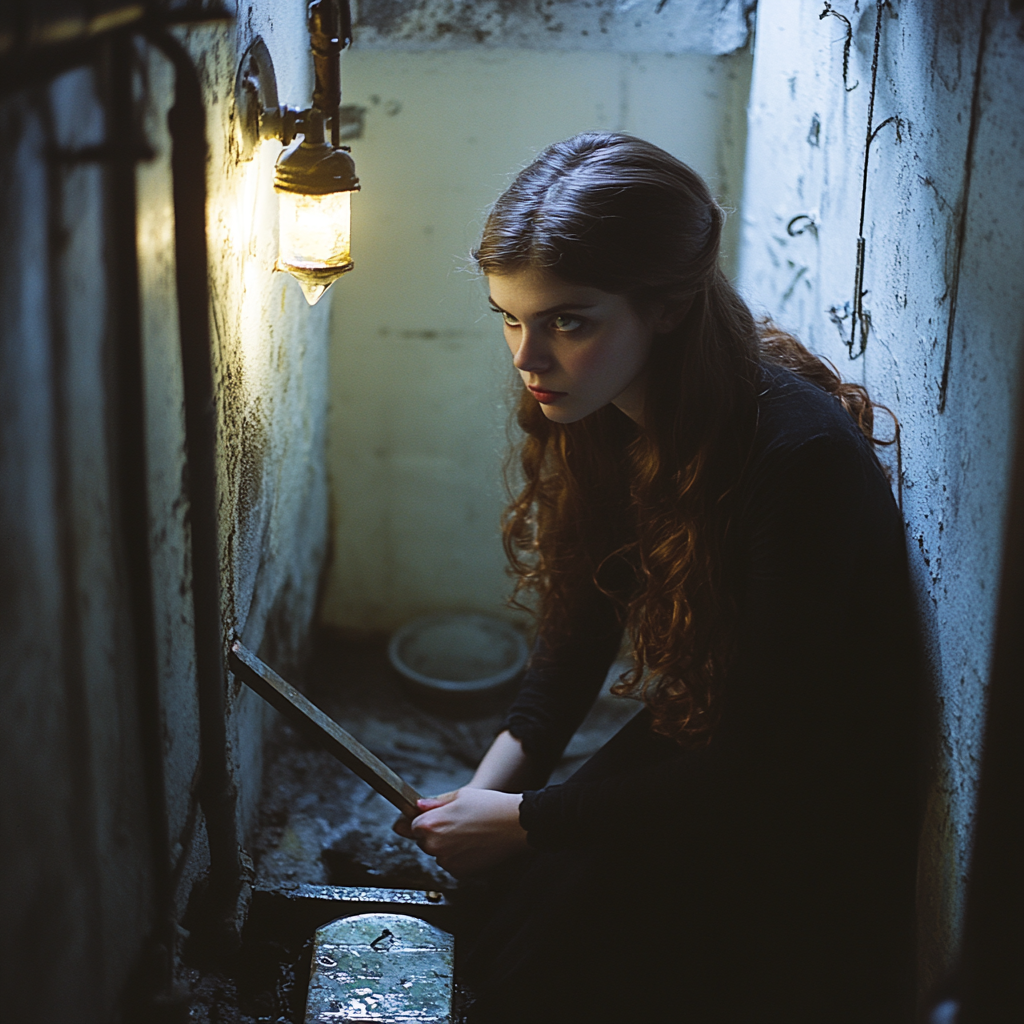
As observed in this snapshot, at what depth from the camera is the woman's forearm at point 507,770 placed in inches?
83.7

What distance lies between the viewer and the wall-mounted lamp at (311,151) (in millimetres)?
1661

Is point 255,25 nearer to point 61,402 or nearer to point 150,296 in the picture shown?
point 150,296

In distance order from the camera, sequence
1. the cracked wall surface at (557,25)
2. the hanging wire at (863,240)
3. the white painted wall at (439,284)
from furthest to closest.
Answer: the white painted wall at (439,284) → the cracked wall surface at (557,25) → the hanging wire at (863,240)

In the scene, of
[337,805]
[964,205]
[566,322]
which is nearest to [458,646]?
[337,805]

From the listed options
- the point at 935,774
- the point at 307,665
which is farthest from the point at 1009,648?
the point at 307,665

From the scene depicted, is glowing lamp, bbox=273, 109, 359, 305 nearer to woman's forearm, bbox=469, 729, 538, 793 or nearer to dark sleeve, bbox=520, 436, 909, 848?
dark sleeve, bbox=520, 436, 909, 848

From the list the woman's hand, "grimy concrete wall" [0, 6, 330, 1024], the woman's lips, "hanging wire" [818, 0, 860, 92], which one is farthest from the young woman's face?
"hanging wire" [818, 0, 860, 92]

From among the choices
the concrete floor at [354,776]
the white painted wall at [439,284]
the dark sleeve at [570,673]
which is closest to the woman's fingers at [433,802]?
the dark sleeve at [570,673]

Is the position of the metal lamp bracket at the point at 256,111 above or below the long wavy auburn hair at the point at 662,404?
above

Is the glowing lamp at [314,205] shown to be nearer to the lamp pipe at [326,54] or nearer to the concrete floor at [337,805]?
the lamp pipe at [326,54]

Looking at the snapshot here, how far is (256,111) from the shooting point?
1.71 m

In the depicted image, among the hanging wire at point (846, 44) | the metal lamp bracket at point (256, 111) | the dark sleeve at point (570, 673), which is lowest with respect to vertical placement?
the dark sleeve at point (570, 673)

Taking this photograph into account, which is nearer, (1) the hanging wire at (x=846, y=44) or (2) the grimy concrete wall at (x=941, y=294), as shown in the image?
(2) the grimy concrete wall at (x=941, y=294)

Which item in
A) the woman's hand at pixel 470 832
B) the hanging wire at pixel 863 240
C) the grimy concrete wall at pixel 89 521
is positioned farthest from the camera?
the hanging wire at pixel 863 240
